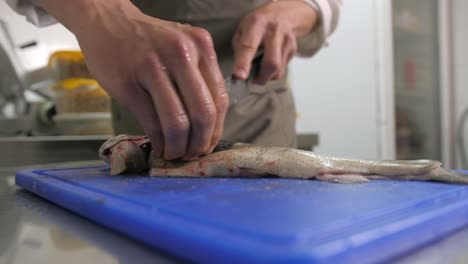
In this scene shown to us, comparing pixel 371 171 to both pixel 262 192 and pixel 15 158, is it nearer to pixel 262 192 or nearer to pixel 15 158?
pixel 262 192

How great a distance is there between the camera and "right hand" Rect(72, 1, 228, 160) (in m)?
0.64

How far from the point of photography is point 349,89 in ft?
7.96

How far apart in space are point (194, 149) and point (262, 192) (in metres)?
0.20

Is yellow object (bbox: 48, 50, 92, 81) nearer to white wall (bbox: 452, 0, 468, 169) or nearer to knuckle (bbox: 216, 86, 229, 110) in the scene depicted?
knuckle (bbox: 216, 86, 229, 110)

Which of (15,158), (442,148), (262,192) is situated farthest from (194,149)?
(442,148)

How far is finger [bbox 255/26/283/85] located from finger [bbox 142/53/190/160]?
42 cm

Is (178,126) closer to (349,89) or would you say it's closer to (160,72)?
(160,72)

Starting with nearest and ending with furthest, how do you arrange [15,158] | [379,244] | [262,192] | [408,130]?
1. [379,244]
2. [262,192]
3. [15,158]
4. [408,130]

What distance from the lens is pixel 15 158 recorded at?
4.69ft

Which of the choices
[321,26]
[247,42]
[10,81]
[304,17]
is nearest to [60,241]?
[247,42]

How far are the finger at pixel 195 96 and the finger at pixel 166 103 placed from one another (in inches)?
0.5

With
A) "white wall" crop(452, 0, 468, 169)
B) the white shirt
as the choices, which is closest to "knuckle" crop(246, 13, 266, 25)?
the white shirt

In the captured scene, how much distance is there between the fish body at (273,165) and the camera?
0.64m

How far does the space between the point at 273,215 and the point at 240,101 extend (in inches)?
31.7
